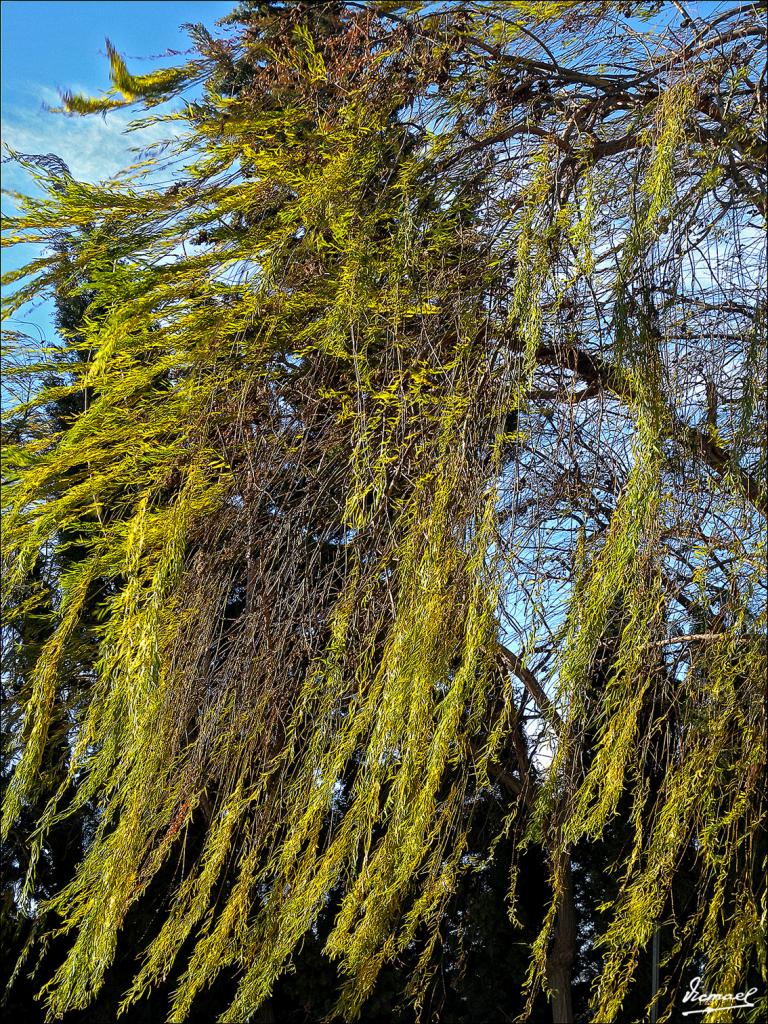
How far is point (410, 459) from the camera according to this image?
2.42 m

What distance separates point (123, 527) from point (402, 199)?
3.39 ft

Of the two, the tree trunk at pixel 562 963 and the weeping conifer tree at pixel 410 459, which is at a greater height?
the weeping conifer tree at pixel 410 459

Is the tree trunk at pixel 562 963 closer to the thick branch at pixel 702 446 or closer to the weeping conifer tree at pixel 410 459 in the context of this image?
the weeping conifer tree at pixel 410 459

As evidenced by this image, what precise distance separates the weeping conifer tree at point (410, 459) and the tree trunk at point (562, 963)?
220 cm

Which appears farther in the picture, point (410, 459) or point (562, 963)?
point (562, 963)

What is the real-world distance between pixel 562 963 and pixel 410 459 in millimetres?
3145

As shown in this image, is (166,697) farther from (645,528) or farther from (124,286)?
(645,528)

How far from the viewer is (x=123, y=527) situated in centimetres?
248

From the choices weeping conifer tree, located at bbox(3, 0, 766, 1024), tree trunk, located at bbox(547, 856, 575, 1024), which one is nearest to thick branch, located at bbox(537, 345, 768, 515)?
weeping conifer tree, located at bbox(3, 0, 766, 1024)

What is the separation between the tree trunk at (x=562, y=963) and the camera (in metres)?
4.55

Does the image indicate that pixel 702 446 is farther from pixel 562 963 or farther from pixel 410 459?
pixel 562 963

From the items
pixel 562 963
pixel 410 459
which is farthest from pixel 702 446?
pixel 562 963

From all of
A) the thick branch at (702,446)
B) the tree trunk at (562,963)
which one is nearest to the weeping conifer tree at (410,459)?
the thick branch at (702,446)

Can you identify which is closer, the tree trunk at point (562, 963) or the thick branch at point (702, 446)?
the thick branch at point (702, 446)
